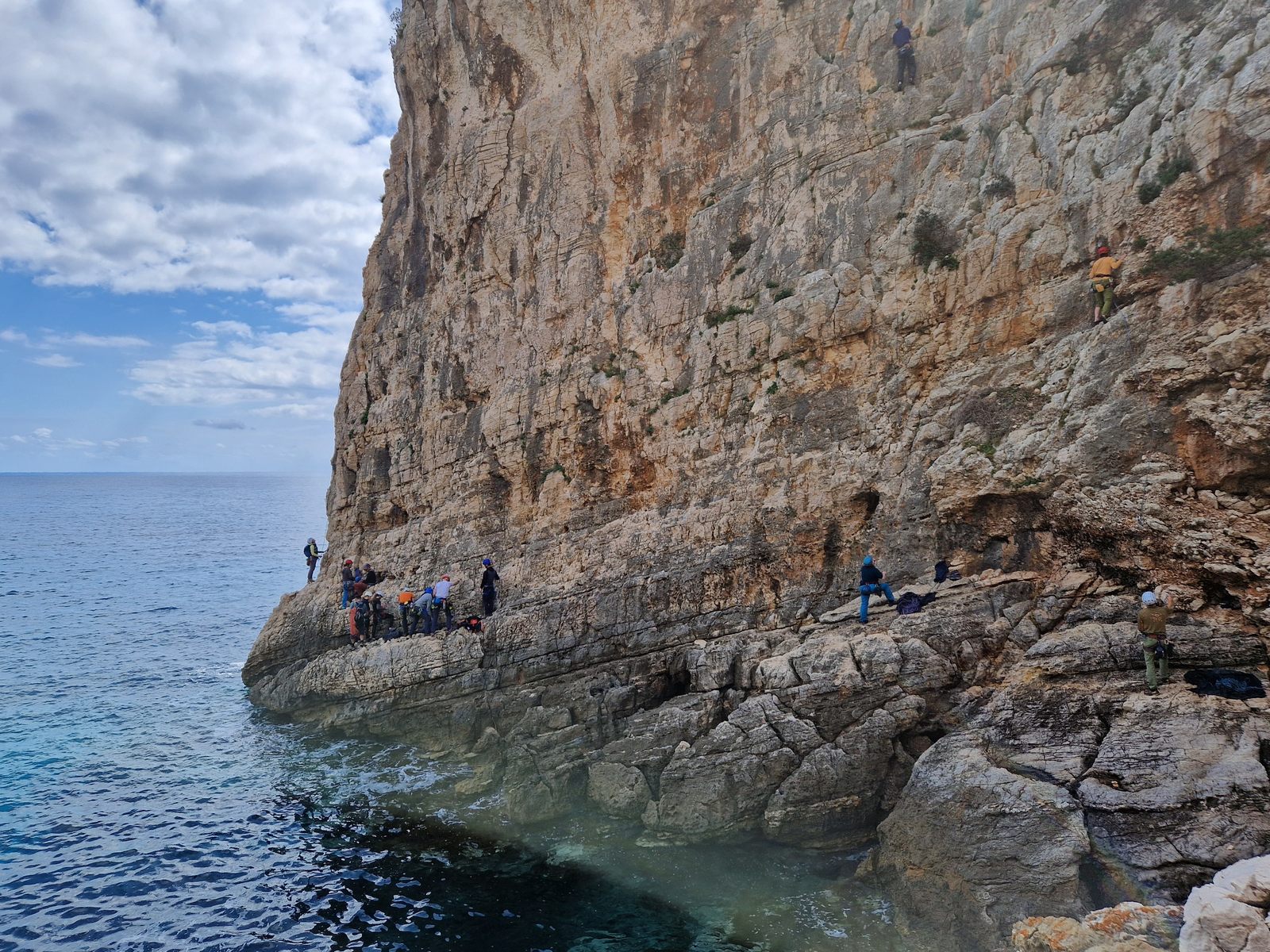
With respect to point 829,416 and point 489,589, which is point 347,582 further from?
point 829,416

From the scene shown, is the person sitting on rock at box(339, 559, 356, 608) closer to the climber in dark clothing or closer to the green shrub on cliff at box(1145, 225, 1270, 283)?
the climber in dark clothing

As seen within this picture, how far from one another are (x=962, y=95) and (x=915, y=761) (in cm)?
1567

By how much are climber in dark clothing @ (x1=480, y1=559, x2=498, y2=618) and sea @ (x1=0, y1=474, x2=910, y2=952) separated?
4.61 metres

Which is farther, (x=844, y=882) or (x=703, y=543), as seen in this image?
(x=703, y=543)

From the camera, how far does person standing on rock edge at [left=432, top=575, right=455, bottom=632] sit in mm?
25484

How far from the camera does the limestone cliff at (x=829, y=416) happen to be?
13562 millimetres

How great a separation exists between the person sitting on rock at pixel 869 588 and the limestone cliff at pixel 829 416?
45 cm

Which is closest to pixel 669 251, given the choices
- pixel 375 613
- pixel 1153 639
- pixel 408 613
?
pixel 408 613

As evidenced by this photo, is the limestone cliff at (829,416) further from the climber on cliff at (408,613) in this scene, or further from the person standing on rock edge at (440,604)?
the climber on cliff at (408,613)

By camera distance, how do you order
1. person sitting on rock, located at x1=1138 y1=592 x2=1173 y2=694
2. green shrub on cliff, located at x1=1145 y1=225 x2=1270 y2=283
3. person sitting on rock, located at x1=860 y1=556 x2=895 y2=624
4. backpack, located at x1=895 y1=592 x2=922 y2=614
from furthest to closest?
person sitting on rock, located at x1=860 y1=556 x2=895 y2=624 → backpack, located at x1=895 y1=592 x2=922 y2=614 → green shrub on cliff, located at x1=1145 y1=225 x2=1270 y2=283 → person sitting on rock, located at x1=1138 y1=592 x2=1173 y2=694

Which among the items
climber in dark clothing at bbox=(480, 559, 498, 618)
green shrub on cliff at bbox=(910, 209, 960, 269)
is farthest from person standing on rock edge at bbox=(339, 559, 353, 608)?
green shrub on cliff at bbox=(910, 209, 960, 269)

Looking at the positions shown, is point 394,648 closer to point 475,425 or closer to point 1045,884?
point 475,425

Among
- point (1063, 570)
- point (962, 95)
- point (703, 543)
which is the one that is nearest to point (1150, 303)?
point (1063, 570)

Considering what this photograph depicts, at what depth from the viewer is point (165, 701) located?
95.9 feet
